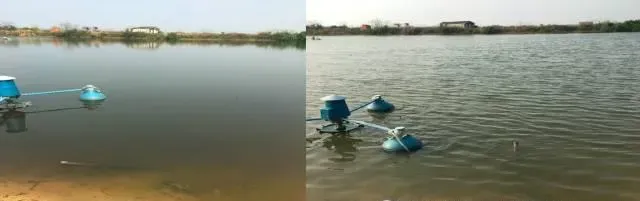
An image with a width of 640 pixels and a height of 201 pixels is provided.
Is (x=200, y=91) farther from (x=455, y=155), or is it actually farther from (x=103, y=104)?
(x=455, y=155)

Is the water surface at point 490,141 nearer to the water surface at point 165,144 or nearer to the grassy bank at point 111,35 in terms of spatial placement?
the water surface at point 165,144

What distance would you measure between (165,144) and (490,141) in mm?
2949

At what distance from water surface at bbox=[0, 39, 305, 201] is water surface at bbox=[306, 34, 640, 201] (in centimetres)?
39

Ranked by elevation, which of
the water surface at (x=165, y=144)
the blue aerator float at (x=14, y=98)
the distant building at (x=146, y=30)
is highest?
the distant building at (x=146, y=30)

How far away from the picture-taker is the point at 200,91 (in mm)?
8359

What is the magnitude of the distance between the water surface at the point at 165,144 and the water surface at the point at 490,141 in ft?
1.28

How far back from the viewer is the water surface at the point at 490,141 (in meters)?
3.37

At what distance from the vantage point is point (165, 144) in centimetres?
484

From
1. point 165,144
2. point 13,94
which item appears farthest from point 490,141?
point 13,94

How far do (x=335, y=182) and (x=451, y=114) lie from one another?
2.68m

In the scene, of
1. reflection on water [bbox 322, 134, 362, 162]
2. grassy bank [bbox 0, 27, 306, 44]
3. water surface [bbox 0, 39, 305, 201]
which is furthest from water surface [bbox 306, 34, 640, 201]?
grassy bank [bbox 0, 27, 306, 44]

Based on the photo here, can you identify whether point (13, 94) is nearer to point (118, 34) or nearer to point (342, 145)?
point (342, 145)

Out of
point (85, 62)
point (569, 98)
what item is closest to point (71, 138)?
point (569, 98)

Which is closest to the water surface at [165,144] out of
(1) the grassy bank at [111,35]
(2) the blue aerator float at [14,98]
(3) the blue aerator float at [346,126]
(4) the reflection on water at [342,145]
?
(2) the blue aerator float at [14,98]
